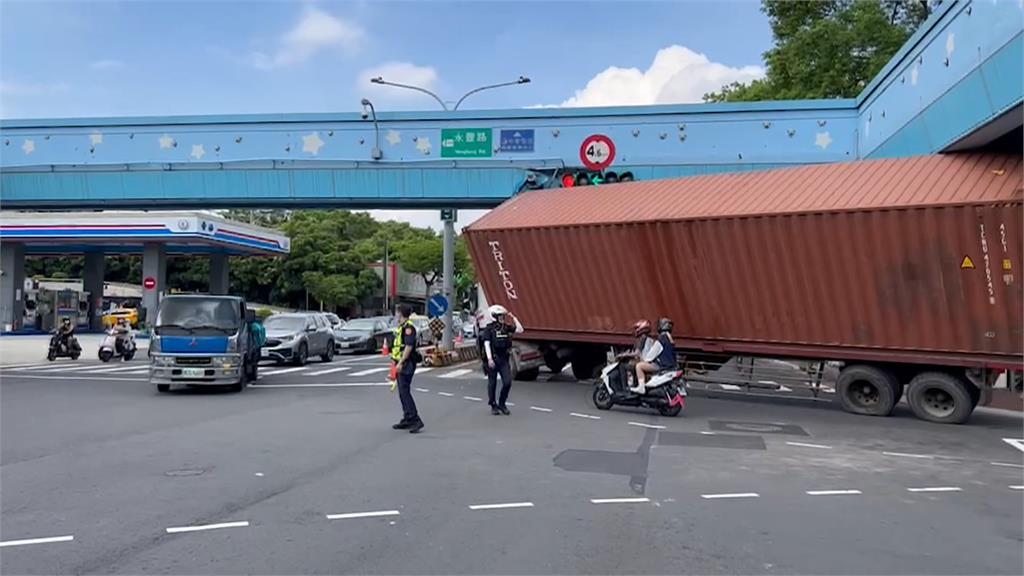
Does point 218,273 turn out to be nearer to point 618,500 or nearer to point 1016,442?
point 1016,442

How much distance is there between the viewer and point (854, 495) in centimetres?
788

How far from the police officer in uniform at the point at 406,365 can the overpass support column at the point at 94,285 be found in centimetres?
4065

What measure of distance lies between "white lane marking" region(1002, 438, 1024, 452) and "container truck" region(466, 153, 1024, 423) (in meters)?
1.05

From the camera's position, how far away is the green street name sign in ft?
84.7

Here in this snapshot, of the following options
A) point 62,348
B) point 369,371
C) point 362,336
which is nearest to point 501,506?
point 369,371

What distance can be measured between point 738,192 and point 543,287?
470cm

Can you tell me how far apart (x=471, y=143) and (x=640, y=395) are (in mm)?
14079

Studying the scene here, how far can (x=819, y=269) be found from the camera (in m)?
14.1

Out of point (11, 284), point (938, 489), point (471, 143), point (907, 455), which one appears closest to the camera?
point (938, 489)

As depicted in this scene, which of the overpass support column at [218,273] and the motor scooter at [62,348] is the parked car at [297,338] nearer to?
the motor scooter at [62,348]

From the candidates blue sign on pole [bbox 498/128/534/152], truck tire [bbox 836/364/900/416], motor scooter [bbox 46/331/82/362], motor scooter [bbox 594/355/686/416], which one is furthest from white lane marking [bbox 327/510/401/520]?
motor scooter [bbox 46/331/82/362]

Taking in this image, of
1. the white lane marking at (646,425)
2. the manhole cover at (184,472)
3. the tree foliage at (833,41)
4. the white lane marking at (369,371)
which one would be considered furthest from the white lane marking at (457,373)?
the tree foliage at (833,41)

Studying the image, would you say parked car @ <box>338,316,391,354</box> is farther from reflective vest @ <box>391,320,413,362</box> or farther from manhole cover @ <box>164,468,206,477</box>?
manhole cover @ <box>164,468,206,477</box>

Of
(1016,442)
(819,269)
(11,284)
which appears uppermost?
(11,284)
